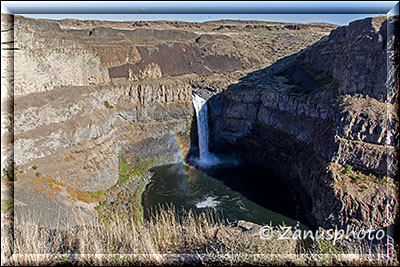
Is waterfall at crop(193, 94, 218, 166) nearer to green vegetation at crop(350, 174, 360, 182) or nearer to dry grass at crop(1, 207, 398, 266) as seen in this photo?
green vegetation at crop(350, 174, 360, 182)

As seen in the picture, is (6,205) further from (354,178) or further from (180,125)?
(354,178)

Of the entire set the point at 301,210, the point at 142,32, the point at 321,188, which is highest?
the point at 142,32

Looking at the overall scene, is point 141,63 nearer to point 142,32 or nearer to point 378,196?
point 142,32

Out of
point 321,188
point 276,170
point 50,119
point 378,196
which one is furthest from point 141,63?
point 378,196

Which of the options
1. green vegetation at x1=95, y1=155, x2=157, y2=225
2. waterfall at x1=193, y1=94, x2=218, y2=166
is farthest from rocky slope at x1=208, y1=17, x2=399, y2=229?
green vegetation at x1=95, y1=155, x2=157, y2=225

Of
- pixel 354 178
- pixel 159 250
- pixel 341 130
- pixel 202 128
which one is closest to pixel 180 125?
pixel 202 128

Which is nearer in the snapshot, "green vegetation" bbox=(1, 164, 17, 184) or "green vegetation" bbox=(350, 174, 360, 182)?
"green vegetation" bbox=(1, 164, 17, 184)

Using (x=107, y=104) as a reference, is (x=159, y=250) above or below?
below
